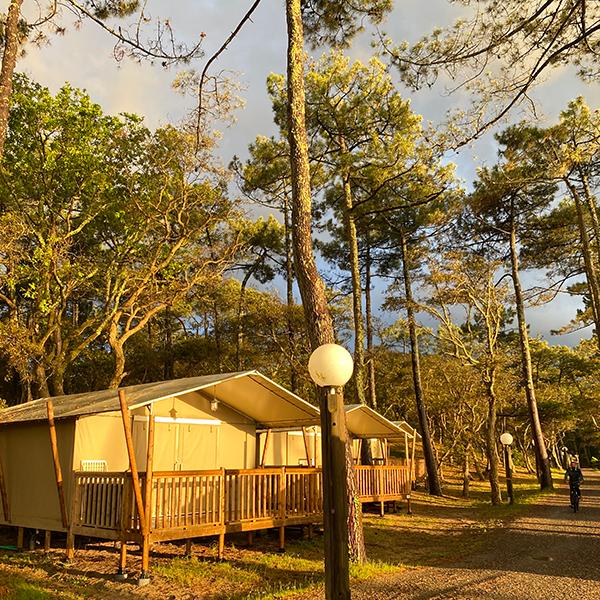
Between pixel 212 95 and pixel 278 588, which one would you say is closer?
pixel 278 588

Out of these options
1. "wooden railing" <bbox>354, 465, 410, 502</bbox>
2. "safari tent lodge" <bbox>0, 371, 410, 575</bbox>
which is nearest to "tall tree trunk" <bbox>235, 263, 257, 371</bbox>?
"wooden railing" <bbox>354, 465, 410, 502</bbox>

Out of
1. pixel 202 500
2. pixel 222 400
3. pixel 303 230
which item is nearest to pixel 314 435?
pixel 222 400

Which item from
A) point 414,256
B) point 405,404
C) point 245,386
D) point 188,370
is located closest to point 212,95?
point 245,386

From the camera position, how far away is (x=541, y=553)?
8.70 m

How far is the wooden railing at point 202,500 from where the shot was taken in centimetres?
814

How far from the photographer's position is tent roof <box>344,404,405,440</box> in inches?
601

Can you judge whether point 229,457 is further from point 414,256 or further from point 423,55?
point 414,256

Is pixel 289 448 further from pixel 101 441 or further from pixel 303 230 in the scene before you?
pixel 303 230

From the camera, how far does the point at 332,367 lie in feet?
15.3

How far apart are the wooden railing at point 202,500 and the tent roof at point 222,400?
4.30ft

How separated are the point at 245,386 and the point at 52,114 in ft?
39.9

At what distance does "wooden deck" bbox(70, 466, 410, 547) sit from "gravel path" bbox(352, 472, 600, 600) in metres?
2.94

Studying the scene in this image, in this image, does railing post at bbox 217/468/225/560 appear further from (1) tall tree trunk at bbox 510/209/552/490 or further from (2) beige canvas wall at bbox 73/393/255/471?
(1) tall tree trunk at bbox 510/209/552/490

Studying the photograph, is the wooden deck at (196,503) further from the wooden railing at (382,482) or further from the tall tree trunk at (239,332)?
the tall tree trunk at (239,332)
